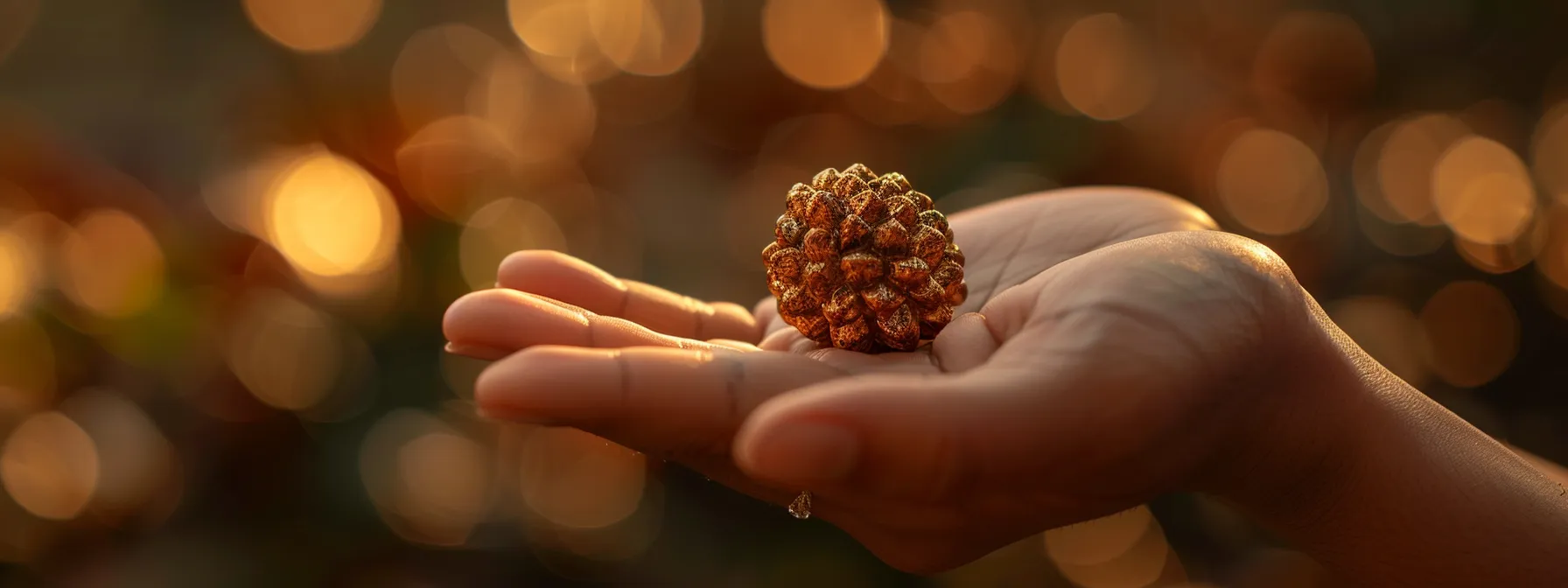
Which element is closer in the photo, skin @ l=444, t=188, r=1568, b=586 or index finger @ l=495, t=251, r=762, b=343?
skin @ l=444, t=188, r=1568, b=586

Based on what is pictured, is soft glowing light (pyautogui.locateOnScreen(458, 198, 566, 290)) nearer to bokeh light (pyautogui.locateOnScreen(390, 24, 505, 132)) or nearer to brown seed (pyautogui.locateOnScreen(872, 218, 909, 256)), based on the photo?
bokeh light (pyautogui.locateOnScreen(390, 24, 505, 132))

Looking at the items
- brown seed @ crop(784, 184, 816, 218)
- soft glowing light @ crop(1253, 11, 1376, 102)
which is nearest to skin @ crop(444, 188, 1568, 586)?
brown seed @ crop(784, 184, 816, 218)

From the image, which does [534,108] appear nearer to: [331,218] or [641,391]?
[331,218]

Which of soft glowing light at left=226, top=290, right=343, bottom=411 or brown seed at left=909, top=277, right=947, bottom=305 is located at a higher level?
soft glowing light at left=226, top=290, right=343, bottom=411

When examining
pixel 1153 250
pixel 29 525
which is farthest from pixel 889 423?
pixel 29 525

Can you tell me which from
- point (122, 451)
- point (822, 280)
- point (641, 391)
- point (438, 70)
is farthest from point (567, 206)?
point (641, 391)

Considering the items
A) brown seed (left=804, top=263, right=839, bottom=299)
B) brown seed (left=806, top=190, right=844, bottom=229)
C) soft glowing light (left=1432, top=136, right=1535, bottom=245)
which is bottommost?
soft glowing light (left=1432, top=136, right=1535, bottom=245)
